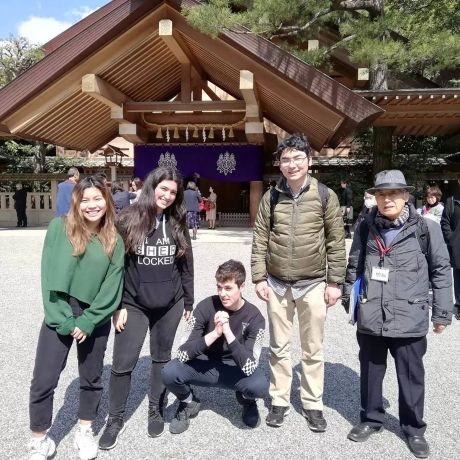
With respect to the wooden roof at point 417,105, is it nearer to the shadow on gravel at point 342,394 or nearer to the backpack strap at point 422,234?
the shadow on gravel at point 342,394

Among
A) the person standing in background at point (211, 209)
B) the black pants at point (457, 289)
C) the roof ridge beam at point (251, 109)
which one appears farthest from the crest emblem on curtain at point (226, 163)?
the black pants at point (457, 289)

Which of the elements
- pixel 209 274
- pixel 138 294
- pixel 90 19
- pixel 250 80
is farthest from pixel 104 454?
pixel 90 19

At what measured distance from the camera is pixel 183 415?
253 centimetres

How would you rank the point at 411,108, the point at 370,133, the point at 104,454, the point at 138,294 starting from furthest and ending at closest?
the point at 370,133 < the point at 411,108 < the point at 138,294 < the point at 104,454

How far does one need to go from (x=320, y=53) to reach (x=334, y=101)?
5.88ft

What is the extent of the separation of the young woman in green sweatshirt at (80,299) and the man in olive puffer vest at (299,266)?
0.88 m

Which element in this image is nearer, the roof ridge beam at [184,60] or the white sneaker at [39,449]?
the white sneaker at [39,449]

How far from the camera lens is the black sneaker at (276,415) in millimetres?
2525

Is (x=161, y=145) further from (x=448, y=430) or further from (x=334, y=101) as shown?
(x=448, y=430)

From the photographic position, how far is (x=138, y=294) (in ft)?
7.82

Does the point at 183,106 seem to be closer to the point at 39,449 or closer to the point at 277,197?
the point at 277,197

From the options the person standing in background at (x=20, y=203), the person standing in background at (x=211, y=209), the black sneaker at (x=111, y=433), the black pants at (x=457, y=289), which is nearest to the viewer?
the black sneaker at (x=111, y=433)

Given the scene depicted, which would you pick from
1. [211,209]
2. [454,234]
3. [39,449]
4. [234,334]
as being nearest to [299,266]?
[234,334]

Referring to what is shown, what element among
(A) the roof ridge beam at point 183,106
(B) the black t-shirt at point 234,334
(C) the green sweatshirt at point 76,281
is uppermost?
(A) the roof ridge beam at point 183,106
